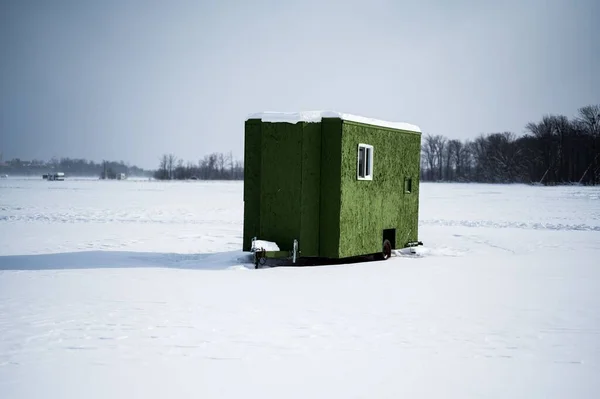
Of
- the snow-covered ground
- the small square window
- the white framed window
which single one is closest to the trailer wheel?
the snow-covered ground

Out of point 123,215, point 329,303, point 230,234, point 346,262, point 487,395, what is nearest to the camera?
point 487,395

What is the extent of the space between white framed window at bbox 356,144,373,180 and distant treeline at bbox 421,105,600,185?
92101mm

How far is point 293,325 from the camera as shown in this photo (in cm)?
869

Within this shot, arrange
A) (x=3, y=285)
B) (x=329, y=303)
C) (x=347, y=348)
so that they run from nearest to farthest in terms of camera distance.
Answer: (x=347, y=348), (x=329, y=303), (x=3, y=285)

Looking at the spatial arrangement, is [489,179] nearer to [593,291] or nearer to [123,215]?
[123,215]

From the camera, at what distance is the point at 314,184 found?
48.6ft

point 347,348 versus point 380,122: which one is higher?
point 380,122

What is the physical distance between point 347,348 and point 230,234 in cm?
1576

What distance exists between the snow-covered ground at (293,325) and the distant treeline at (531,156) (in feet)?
310

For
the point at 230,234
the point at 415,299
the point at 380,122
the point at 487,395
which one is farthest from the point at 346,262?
the point at 487,395

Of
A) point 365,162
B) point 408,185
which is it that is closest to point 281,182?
point 365,162

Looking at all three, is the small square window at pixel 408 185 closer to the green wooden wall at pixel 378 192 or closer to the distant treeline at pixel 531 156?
the green wooden wall at pixel 378 192

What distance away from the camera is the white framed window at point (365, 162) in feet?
52.2

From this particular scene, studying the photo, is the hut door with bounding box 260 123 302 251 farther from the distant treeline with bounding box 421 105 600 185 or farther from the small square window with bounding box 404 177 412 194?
the distant treeline with bounding box 421 105 600 185
